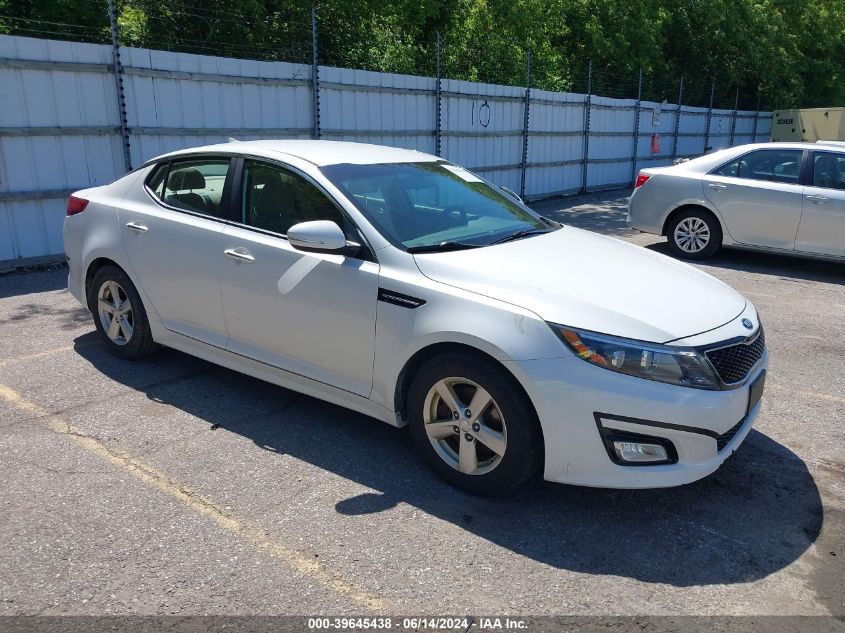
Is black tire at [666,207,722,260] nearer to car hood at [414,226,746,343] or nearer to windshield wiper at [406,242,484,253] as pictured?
car hood at [414,226,746,343]

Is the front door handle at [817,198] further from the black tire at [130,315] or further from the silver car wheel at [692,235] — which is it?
the black tire at [130,315]

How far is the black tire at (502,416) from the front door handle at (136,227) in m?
Answer: 2.30

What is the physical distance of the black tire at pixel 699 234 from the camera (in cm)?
935

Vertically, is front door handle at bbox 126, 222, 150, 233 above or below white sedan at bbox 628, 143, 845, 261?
above

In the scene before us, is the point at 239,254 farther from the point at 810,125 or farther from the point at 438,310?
the point at 810,125

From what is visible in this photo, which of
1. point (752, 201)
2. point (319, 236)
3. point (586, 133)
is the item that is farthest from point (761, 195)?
point (586, 133)

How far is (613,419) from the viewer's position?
3.15 meters

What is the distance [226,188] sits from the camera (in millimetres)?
4508

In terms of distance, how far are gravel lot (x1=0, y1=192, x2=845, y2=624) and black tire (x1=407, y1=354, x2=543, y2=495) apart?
13cm

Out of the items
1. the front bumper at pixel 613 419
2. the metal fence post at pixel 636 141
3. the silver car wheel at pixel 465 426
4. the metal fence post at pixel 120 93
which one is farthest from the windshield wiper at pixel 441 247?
the metal fence post at pixel 636 141

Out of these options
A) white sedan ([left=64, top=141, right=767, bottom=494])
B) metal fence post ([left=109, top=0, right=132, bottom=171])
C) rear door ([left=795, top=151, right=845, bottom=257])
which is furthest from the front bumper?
metal fence post ([left=109, top=0, right=132, bottom=171])

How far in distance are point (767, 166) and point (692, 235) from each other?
1.20m

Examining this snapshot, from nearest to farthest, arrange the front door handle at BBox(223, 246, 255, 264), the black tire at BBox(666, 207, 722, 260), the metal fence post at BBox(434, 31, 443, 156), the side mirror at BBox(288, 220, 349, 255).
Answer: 1. the side mirror at BBox(288, 220, 349, 255)
2. the front door handle at BBox(223, 246, 255, 264)
3. the black tire at BBox(666, 207, 722, 260)
4. the metal fence post at BBox(434, 31, 443, 156)

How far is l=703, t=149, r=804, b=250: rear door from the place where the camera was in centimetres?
872
